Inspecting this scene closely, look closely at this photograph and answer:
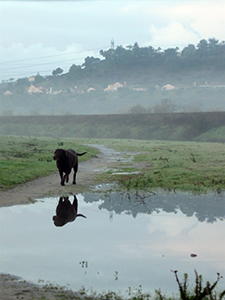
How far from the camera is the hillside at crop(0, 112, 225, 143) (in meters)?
58.3

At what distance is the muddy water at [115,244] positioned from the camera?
6.16 m

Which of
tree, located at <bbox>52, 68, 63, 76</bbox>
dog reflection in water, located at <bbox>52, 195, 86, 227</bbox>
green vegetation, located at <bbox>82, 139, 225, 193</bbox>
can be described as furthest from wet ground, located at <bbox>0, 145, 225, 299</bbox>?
tree, located at <bbox>52, 68, 63, 76</bbox>

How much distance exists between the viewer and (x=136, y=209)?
1109cm

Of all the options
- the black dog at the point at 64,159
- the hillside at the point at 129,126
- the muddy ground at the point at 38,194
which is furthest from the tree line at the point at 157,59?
the black dog at the point at 64,159

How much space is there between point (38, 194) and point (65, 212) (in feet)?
8.95

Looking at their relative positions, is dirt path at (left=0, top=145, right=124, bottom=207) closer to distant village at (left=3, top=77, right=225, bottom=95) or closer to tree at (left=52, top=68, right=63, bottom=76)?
distant village at (left=3, top=77, right=225, bottom=95)

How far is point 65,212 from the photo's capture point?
10.6 metres

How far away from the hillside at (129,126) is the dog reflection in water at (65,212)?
4267 centimetres

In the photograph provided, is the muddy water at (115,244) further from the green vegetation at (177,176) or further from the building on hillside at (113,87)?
the building on hillside at (113,87)

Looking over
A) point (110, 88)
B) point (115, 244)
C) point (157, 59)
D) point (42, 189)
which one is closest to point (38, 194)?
point (42, 189)

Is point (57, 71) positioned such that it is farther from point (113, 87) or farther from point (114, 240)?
point (114, 240)

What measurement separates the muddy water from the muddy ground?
316mm

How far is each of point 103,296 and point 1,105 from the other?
145988mm

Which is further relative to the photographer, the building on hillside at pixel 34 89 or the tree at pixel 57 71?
the building on hillside at pixel 34 89
